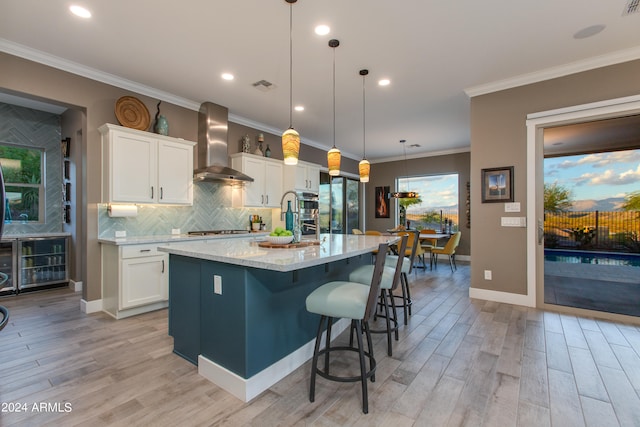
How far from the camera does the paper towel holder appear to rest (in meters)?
3.53

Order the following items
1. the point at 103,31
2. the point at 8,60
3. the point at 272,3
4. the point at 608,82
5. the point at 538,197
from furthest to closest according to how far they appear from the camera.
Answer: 1. the point at 538,197
2. the point at 608,82
3. the point at 8,60
4. the point at 103,31
5. the point at 272,3

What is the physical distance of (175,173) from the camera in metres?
4.01

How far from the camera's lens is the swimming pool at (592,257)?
19.1 feet

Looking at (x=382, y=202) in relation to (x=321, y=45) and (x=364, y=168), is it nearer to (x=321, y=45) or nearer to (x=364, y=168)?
(x=364, y=168)

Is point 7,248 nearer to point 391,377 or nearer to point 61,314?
point 61,314

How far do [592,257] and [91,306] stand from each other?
938 centimetres

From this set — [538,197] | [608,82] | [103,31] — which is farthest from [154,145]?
[608,82]

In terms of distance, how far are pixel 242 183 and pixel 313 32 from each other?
278cm

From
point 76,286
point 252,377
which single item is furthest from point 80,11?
point 76,286

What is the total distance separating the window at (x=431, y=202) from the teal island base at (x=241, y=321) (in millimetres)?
6343

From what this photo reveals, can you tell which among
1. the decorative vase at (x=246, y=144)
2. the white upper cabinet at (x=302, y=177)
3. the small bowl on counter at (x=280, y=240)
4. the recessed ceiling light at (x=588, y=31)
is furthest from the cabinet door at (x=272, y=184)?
the recessed ceiling light at (x=588, y=31)

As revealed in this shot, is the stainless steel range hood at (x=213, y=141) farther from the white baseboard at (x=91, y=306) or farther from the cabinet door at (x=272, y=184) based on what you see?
the white baseboard at (x=91, y=306)

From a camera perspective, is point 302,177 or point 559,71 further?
point 302,177

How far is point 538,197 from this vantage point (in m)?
3.63
